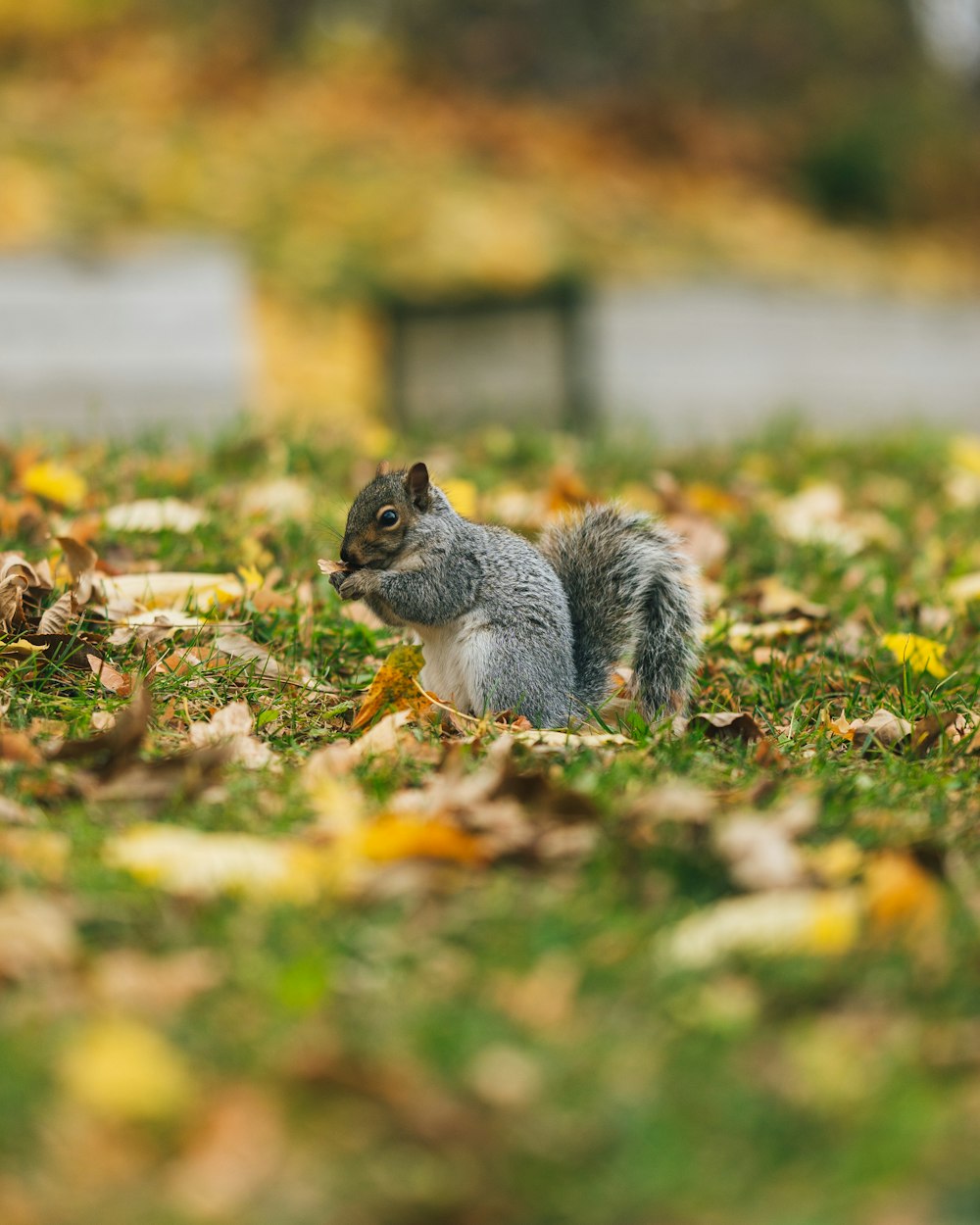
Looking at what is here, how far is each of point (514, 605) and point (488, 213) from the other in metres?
10.4

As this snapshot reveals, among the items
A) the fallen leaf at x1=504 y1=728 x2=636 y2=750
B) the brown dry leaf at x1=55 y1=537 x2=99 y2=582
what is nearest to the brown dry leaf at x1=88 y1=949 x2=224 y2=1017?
the fallen leaf at x1=504 y1=728 x2=636 y2=750

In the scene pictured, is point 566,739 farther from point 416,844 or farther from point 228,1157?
point 228,1157

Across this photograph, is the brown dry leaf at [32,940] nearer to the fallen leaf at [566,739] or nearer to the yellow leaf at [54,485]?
the fallen leaf at [566,739]

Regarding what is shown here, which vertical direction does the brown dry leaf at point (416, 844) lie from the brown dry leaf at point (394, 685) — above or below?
below

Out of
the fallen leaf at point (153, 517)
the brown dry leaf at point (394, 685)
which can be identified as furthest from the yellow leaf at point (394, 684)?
the fallen leaf at point (153, 517)

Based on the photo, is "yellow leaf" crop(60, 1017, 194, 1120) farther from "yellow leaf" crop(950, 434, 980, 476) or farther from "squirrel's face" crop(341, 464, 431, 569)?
"yellow leaf" crop(950, 434, 980, 476)

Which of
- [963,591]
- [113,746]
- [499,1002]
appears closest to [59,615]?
[113,746]

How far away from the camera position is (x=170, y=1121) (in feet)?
4.48

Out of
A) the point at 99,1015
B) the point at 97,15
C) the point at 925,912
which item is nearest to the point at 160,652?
the point at 99,1015

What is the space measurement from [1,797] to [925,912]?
127 cm

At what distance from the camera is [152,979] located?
1.61 m

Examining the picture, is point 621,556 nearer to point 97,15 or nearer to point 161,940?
point 161,940

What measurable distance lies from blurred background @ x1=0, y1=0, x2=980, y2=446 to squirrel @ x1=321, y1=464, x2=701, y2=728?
2.46m

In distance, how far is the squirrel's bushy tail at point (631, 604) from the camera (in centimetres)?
285
